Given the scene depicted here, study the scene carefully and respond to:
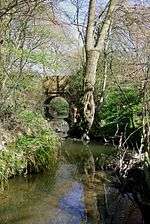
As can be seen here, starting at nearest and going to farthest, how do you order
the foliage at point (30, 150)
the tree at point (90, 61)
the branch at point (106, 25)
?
the foliage at point (30, 150) → the tree at point (90, 61) → the branch at point (106, 25)

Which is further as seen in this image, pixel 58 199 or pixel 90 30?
pixel 90 30

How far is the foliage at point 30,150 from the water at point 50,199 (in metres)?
0.25

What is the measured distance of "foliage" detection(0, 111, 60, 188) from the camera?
10.4 metres

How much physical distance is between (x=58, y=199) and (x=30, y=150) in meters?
2.01

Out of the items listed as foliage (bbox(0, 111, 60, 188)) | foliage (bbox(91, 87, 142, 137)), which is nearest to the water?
foliage (bbox(0, 111, 60, 188))

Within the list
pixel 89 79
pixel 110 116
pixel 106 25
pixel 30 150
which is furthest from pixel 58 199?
pixel 110 116

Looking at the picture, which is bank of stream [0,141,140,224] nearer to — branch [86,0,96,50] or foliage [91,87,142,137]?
branch [86,0,96,50]

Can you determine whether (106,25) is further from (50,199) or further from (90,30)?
(50,199)

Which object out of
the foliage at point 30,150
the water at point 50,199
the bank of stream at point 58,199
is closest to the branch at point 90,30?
the foliage at point 30,150

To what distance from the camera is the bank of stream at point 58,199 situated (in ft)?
27.0

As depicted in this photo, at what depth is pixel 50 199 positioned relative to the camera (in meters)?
9.50

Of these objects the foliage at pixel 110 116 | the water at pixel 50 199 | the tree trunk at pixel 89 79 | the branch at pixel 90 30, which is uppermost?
the branch at pixel 90 30

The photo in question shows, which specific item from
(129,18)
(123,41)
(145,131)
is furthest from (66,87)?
(145,131)

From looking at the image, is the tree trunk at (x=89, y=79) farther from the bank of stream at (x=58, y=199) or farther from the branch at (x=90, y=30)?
the bank of stream at (x=58, y=199)
